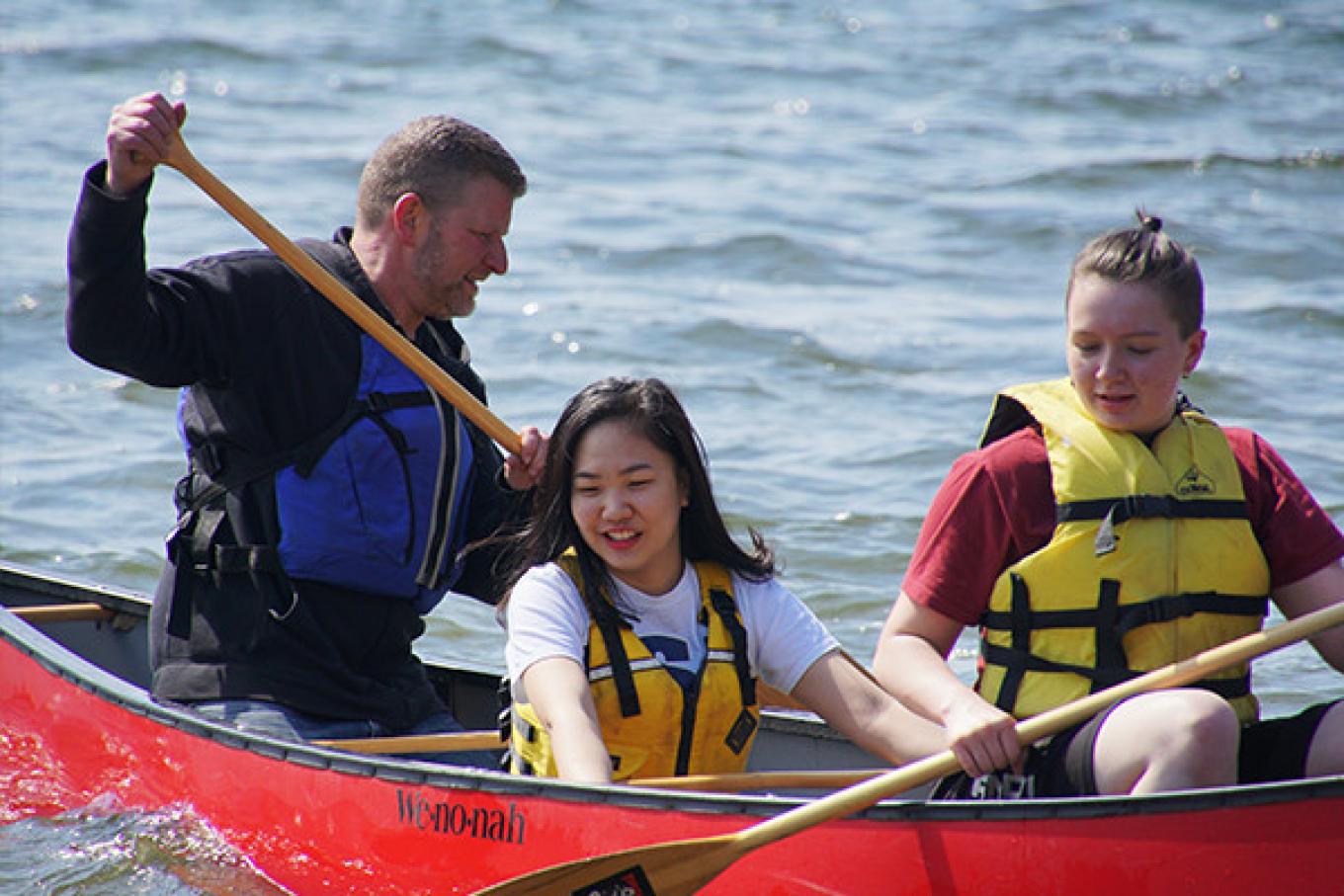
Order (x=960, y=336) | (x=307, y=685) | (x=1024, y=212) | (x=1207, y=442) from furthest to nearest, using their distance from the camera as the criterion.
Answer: (x=1024, y=212), (x=960, y=336), (x=307, y=685), (x=1207, y=442)

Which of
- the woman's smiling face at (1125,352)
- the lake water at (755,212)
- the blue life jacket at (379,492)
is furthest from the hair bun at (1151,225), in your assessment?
the lake water at (755,212)

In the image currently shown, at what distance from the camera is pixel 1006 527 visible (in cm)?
309

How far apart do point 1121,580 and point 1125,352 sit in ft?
1.20

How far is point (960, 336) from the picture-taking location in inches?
337

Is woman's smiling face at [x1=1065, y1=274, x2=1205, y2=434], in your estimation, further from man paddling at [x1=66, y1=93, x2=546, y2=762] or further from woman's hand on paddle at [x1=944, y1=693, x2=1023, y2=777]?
man paddling at [x1=66, y1=93, x2=546, y2=762]

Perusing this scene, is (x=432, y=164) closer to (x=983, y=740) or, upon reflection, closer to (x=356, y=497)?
(x=356, y=497)

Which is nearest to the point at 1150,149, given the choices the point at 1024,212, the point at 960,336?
the point at 1024,212

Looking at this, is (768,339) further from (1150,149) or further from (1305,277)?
(1150,149)

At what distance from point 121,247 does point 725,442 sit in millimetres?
4281

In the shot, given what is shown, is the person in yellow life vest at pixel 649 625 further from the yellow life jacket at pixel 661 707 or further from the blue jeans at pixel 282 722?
the blue jeans at pixel 282 722

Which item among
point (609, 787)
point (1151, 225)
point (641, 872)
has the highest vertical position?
point (1151, 225)

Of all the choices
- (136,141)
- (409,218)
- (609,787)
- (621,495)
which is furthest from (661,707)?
(136,141)

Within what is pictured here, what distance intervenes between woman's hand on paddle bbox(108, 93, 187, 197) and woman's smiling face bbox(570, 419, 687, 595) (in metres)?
0.88

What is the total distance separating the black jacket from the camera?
344 cm
